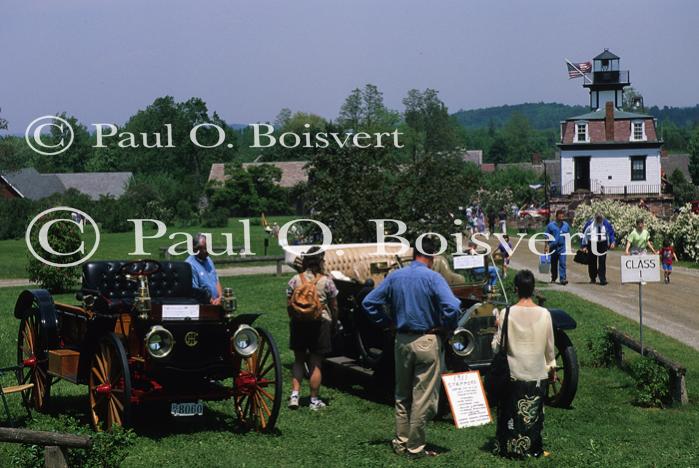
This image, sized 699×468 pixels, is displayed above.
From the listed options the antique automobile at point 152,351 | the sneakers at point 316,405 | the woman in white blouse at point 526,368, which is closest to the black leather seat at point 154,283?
the antique automobile at point 152,351

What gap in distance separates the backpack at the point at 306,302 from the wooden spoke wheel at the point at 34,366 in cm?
267

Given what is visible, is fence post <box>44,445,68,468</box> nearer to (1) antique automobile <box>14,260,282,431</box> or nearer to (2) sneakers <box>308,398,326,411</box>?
(1) antique automobile <box>14,260,282,431</box>

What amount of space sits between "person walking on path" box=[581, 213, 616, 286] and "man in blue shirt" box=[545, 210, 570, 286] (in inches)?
23.0

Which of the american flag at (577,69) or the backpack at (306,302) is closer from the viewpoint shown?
the backpack at (306,302)

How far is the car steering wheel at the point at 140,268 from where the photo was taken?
10836 mm

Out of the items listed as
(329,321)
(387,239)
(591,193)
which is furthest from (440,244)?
(591,193)

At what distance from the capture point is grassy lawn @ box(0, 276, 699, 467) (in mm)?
9383

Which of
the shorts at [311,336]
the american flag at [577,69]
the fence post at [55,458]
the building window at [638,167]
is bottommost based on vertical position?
the fence post at [55,458]

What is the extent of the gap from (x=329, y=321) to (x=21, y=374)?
3463mm

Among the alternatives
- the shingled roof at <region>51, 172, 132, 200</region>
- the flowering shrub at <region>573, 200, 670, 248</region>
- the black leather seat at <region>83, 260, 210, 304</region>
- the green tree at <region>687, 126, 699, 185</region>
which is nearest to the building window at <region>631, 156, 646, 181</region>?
the flowering shrub at <region>573, 200, 670, 248</region>

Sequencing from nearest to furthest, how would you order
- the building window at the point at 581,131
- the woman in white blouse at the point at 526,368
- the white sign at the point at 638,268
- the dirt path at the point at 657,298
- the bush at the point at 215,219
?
the woman in white blouse at the point at 526,368 → the white sign at the point at 638,268 → the dirt path at the point at 657,298 → the bush at the point at 215,219 → the building window at the point at 581,131

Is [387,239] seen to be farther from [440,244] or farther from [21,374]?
[21,374]

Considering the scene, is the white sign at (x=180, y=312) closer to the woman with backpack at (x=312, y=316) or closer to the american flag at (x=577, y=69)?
the woman with backpack at (x=312, y=316)

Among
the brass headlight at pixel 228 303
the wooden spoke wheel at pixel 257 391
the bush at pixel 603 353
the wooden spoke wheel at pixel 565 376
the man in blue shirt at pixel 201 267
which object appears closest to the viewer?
the brass headlight at pixel 228 303
